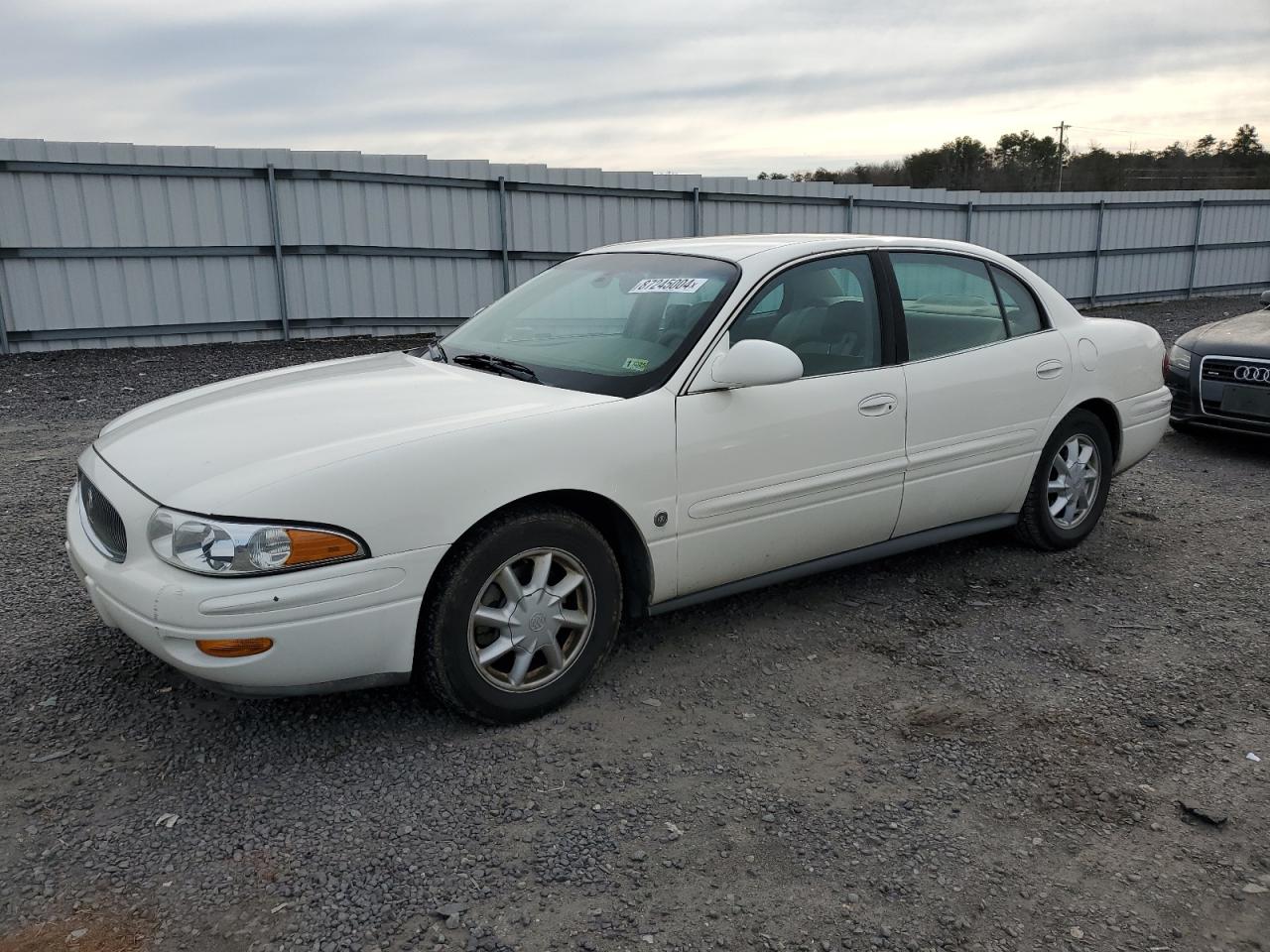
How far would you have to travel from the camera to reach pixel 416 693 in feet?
11.4

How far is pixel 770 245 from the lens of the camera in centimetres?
402

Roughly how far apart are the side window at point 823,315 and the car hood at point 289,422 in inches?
32.6

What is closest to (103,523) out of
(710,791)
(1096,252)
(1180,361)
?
(710,791)

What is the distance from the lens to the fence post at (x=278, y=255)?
12250 mm

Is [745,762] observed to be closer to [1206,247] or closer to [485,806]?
[485,806]

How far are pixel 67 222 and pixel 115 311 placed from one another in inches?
42.6

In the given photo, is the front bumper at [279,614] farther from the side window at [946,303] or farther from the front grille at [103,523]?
the side window at [946,303]

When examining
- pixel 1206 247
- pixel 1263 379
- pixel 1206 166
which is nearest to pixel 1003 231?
pixel 1206 247

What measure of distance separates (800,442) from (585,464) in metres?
0.92

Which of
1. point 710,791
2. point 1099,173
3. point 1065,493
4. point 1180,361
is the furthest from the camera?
point 1099,173

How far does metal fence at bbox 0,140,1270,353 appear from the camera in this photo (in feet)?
37.3

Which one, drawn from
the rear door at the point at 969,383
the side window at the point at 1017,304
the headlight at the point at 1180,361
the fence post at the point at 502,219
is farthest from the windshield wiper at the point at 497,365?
the fence post at the point at 502,219

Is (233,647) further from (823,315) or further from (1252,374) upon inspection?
(1252,374)

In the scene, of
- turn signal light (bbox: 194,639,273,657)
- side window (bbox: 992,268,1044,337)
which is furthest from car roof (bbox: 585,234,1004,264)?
turn signal light (bbox: 194,639,273,657)
